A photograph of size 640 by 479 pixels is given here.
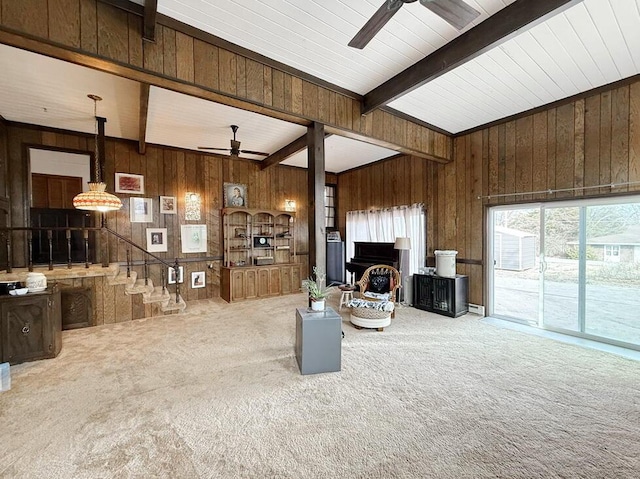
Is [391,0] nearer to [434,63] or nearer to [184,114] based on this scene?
[434,63]

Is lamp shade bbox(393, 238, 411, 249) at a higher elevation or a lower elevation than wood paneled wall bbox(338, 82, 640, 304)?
lower

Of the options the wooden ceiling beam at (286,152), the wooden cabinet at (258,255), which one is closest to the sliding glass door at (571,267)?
the wooden ceiling beam at (286,152)

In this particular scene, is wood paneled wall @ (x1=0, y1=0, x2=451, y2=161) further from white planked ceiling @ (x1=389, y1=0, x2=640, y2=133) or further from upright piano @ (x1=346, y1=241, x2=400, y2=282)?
upright piano @ (x1=346, y1=241, x2=400, y2=282)

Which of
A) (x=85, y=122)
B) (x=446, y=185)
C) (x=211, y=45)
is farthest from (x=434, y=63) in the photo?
(x=85, y=122)

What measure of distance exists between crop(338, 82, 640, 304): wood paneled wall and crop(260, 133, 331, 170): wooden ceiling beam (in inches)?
98.4

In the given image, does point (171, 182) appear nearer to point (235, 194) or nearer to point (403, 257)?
point (235, 194)

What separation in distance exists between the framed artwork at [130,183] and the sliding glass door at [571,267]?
6.64 metres

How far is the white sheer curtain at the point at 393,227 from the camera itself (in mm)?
5773

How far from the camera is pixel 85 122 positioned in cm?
452

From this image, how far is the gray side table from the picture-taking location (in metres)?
2.83

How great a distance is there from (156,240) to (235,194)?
1.94 m

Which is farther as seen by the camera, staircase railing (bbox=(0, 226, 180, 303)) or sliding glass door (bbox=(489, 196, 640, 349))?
staircase railing (bbox=(0, 226, 180, 303))

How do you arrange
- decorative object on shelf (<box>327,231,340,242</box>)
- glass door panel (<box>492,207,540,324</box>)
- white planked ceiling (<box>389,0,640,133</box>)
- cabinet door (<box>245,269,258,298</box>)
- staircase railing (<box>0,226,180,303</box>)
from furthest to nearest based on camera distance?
decorative object on shelf (<box>327,231,340,242</box>) → cabinet door (<box>245,269,258,298</box>) → glass door panel (<box>492,207,540,324</box>) → staircase railing (<box>0,226,180,303</box>) → white planked ceiling (<box>389,0,640,133</box>)

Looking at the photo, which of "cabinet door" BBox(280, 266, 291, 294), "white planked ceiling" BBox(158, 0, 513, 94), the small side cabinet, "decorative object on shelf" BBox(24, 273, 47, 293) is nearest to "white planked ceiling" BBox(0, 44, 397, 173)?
"white planked ceiling" BBox(158, 0, 513, 94)
